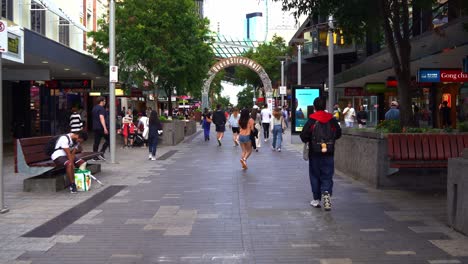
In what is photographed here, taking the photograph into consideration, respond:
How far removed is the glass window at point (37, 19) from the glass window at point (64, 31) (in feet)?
6.54

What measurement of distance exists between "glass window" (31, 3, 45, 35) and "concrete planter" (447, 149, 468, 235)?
63.9ft

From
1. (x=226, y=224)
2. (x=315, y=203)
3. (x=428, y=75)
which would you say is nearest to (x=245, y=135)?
(x=315, y=203)

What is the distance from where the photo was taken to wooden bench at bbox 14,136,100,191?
10.1 m

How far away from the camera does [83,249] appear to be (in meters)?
6.41

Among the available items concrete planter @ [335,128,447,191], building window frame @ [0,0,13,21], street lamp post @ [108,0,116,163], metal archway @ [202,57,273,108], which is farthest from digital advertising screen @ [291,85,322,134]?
metal archway @ [202,57,273,108]

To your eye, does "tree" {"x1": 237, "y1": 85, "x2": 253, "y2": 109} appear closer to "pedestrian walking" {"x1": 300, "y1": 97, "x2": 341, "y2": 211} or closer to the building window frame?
the building window frame

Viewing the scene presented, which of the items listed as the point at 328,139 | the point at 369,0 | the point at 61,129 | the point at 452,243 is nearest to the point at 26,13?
the point at 61,129

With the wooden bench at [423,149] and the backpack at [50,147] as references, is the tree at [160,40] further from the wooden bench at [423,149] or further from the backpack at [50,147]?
the wooden bench at [423,149]

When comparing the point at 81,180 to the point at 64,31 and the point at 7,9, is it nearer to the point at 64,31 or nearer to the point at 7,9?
the point at 7,9

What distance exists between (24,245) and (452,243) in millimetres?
4905

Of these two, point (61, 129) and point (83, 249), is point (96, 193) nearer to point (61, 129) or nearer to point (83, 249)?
point (83, 249)

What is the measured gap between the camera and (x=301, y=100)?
2441cm

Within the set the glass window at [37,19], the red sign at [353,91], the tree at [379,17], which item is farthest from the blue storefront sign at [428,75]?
the red sign at [353,91]

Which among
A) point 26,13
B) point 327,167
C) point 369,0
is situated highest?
point 26,13
